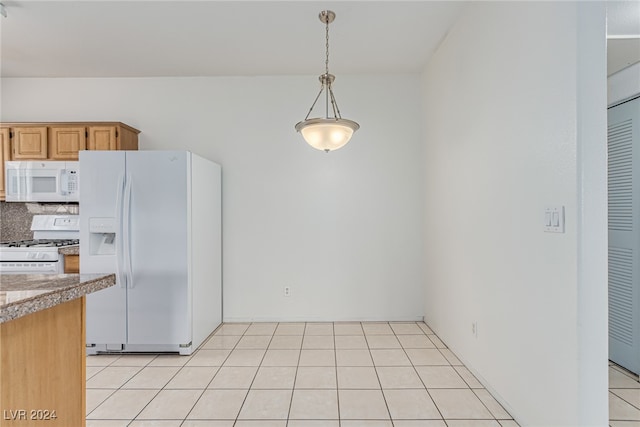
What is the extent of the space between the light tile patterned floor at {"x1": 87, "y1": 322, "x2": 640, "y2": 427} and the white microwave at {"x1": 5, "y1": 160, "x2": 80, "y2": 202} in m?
1.72

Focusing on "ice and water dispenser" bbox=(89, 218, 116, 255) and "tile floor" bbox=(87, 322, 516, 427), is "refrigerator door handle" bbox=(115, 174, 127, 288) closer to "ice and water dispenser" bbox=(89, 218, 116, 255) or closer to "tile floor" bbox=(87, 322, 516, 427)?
"ice and water dispenser" bbox=(89, 218, 116, 255)

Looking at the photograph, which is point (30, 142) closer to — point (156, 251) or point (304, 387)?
point (156, 251)

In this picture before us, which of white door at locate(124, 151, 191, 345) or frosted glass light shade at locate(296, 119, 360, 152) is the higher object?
frosted glass light shade at locate(296, 119, 360, 152)

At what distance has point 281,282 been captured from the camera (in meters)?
3.97

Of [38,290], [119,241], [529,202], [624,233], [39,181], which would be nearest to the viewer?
[38,290]

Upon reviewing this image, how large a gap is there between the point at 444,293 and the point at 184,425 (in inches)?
93.1

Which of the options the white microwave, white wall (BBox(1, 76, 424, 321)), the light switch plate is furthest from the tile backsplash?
the light switch plate

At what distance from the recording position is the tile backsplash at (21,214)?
3850 millimetres

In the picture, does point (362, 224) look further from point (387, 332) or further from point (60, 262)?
point (60, 262)

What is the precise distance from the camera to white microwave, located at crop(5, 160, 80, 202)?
355 centimetres

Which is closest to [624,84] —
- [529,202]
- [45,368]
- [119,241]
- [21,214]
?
[529,202]

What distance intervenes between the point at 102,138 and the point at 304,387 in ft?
10.4

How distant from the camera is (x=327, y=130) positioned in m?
2.43

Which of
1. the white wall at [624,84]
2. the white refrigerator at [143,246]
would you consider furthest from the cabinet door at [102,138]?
the white wall at [624,84]
